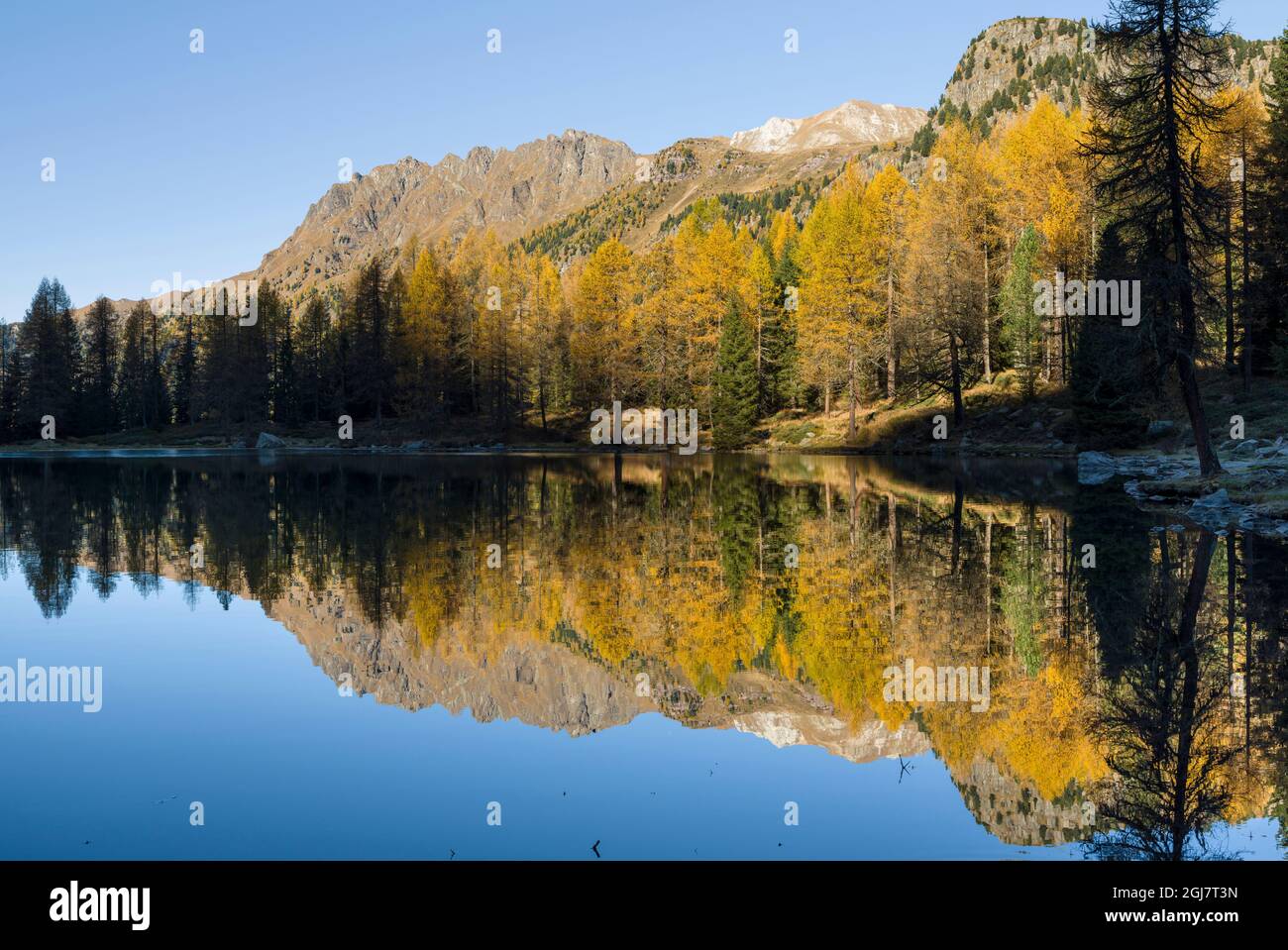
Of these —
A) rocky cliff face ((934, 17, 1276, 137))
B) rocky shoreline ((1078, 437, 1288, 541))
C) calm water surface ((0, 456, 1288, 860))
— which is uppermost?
rocky cliff face ((934, 17, 1276, 137))

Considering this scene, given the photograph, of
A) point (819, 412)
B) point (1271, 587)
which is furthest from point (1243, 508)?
point (819, 412)

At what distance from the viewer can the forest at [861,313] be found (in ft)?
80.8

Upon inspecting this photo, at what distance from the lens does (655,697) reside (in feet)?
29.1

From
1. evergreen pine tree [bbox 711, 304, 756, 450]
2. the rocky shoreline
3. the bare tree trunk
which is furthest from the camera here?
evergreen pine tree [bbox 711, 304, 756, 450]

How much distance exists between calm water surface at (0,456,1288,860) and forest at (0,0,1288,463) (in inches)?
439

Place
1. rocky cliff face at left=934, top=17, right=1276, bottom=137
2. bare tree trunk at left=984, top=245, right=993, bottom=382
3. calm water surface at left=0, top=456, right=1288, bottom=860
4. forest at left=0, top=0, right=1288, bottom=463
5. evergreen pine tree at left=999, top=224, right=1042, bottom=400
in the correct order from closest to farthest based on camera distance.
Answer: calm water surface at left=0, top=456, right=1288, bottom=860, forest at left=0, top=0, right=1288, bottom=463, evergreen pine tree at left=999, top=224, right=1042, bottom=400, bare tree trunk at left=984, top=245, right=993, bottom=382, rocky cliff face at left=934, top=17, right=1276, bottom=137

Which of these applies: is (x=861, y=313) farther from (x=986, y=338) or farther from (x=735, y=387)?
(x=735, y=387)

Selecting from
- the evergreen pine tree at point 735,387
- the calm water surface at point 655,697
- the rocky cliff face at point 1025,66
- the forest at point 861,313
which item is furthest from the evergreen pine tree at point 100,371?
the rocky cliff face at point 1025,66

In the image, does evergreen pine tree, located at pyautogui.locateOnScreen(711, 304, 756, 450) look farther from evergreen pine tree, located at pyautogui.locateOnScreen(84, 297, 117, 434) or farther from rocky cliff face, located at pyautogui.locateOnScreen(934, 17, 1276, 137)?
rocky cliff face, located at pyautogui.locateOnScreen(934, 17, 1276, 137)

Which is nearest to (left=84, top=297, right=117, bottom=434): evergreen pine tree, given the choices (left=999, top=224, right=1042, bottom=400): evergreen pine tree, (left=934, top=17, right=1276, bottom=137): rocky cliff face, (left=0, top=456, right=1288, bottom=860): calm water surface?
(left=0, top=456, right=1288, bottom=860): calm water surface

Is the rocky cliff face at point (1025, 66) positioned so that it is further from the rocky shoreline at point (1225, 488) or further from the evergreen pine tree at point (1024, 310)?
the rocky shoreline at point (1225, 488)

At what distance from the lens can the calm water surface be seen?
588 cm

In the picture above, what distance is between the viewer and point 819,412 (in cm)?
6275
